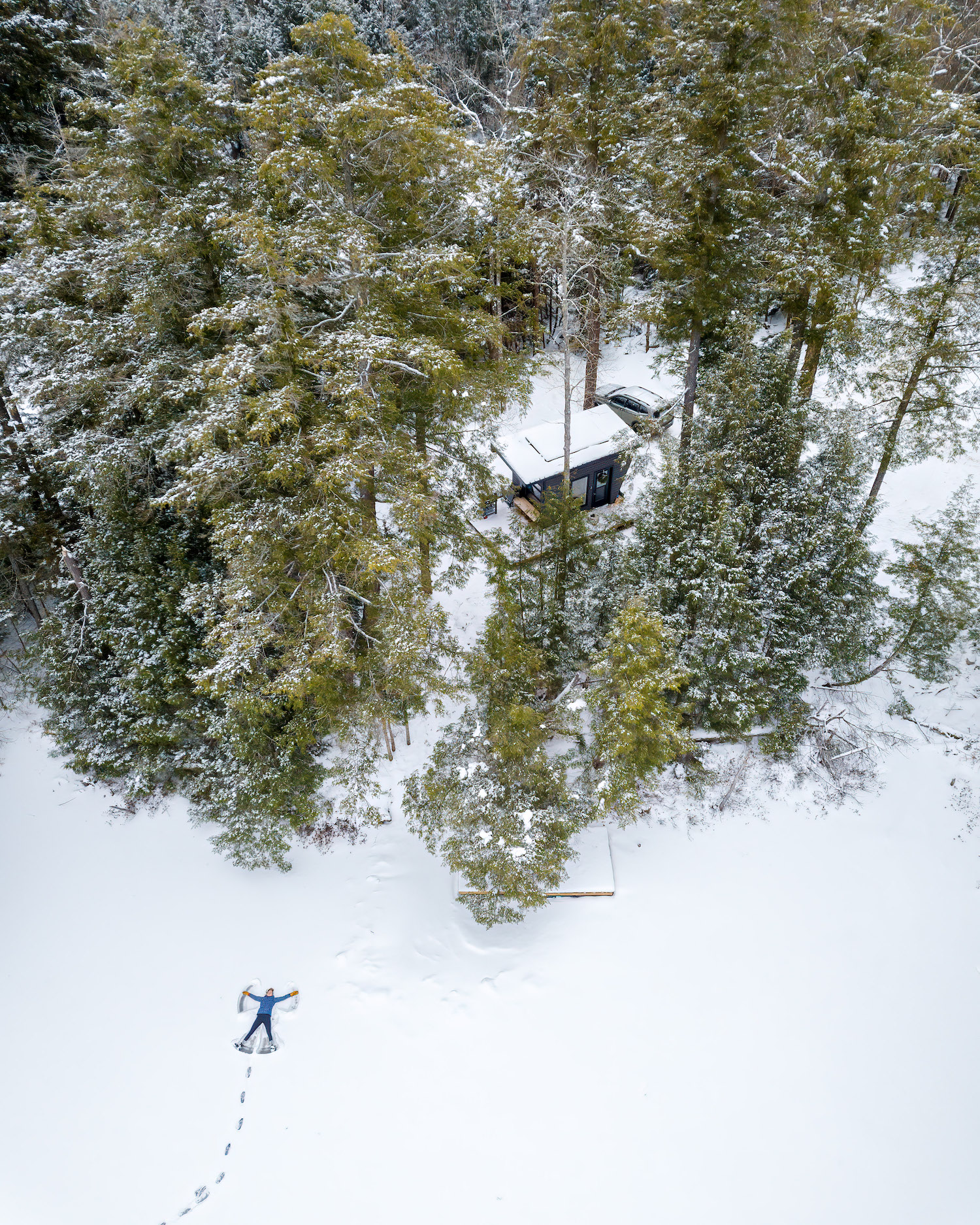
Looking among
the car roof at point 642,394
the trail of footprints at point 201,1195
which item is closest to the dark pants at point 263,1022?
the trail of footprints at point 201,1195

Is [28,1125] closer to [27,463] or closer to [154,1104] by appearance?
[154,1104]

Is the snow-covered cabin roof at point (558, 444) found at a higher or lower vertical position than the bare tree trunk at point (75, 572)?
higher

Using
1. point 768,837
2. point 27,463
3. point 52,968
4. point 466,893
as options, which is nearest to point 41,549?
point 27,463

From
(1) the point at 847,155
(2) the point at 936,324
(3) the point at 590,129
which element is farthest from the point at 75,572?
(2) the point at 936,324

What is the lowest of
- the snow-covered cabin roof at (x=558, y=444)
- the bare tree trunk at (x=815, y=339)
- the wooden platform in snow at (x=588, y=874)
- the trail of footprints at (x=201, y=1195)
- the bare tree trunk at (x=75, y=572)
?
the trail of footprints at (x=201, y=1195)

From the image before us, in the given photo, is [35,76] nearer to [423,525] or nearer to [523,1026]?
[423,525]

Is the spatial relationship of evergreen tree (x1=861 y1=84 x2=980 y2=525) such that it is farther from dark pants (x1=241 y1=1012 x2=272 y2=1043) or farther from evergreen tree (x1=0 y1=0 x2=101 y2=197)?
evergreen tree (x1=0 y1=0 x2=101 y2=197)

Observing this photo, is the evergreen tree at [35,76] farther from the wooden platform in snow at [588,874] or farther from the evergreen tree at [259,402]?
the wooden platform in snow at [588,874]
